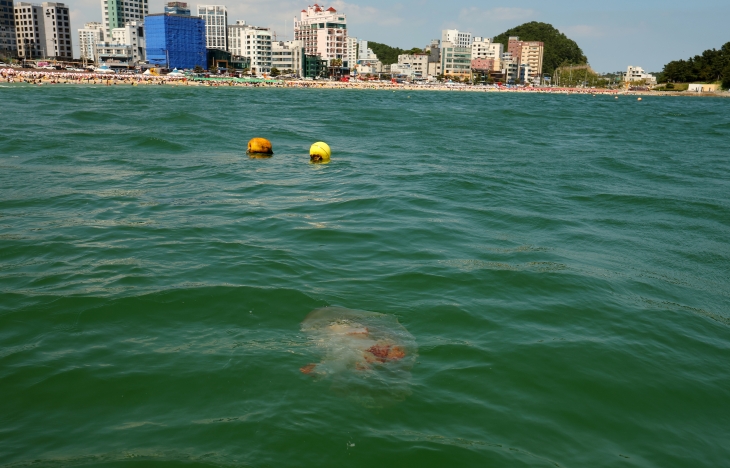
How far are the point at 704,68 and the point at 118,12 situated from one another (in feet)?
489

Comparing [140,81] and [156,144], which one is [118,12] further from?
[156,144]

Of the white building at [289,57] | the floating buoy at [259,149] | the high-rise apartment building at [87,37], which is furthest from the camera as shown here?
the high-rise apartment building at [87,37]

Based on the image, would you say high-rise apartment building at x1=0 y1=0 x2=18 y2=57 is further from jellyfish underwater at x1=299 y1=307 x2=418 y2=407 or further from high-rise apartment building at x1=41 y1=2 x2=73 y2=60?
jellyfish underwater at x1=299 y1=307 x2=418 y2=407

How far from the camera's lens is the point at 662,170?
17.4m

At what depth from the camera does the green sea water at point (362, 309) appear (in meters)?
4.58

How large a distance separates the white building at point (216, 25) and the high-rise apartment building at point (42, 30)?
39501 mm

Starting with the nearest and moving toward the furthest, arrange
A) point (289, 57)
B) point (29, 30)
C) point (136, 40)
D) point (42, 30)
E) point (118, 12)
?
point (136, 40) → point (289, 57) → point (29, 30) → point (42, 30) → point (118, 12)

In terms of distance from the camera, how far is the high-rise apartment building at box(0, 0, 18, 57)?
142375mm

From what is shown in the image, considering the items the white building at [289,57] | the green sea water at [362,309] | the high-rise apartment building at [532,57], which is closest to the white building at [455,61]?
the high-rise apartment building at [532,57]

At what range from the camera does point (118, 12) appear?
16388cm

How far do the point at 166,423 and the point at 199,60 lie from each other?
Result: 13118cm

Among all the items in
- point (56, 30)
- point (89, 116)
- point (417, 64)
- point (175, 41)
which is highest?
point (56, 30)

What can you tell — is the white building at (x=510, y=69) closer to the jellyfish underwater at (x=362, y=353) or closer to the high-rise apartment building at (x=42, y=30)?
the high-rise apartment building at (x=42, y=30)

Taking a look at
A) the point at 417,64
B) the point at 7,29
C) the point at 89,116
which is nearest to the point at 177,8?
the point at 7,29
